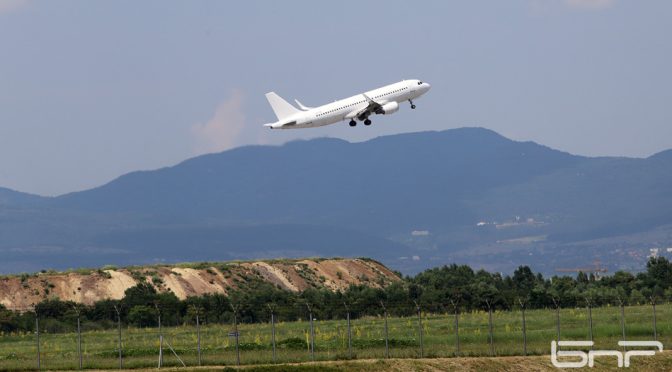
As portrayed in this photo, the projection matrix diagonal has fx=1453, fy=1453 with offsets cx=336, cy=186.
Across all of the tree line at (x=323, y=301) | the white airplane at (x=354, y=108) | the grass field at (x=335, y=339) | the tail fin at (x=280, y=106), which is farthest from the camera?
the tail fin at (x=280, y=106)

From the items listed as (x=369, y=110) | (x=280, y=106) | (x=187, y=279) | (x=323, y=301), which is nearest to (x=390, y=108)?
(x=369, y=110)

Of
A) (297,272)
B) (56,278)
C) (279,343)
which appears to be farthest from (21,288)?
(279,343)

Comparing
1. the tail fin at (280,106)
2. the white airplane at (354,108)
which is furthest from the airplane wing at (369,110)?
the tail fin at (280,106)

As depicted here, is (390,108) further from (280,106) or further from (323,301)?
(323,301)

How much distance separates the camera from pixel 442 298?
115 metres

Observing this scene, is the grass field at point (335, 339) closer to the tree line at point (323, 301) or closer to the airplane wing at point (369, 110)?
the tree line at point (323, 301)

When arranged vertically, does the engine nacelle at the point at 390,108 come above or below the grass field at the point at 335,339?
above

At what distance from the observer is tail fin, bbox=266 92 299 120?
133875 mm

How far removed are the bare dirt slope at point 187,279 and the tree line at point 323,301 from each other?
2.86m

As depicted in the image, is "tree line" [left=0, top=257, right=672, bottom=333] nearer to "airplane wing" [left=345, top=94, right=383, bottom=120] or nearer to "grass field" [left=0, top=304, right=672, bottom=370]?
"grass field" [left=0, top=304, right=672, bottom=370]

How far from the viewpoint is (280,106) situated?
5315 inches

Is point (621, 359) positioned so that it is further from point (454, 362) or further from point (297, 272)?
point (297, 272)

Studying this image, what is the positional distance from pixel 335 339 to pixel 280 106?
58.3m

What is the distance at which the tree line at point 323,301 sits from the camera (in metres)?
103
